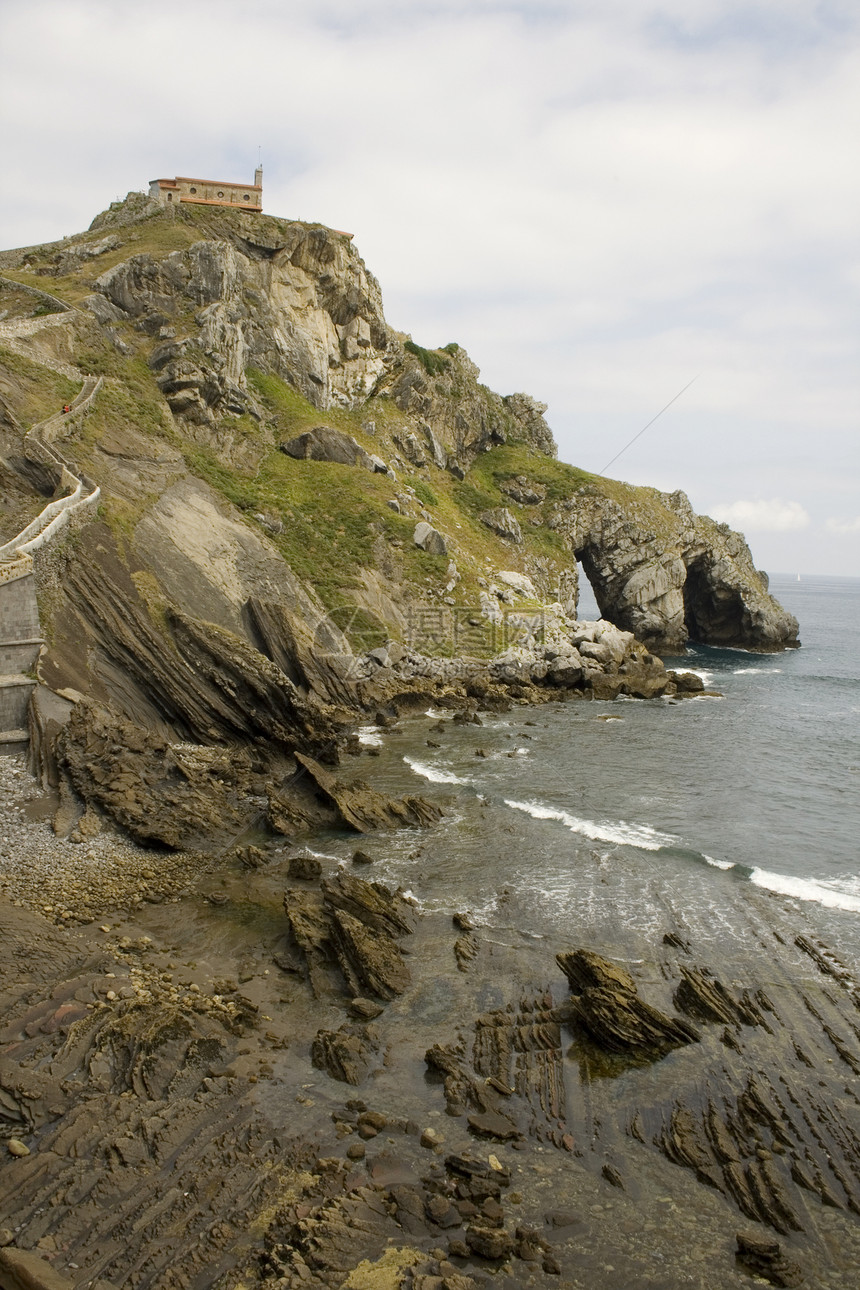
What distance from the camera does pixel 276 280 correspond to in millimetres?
70812

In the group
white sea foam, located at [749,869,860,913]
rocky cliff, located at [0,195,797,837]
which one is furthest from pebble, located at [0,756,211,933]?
white sea foam, located at [749,869,860,913]

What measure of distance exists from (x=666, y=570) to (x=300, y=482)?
37772 mm

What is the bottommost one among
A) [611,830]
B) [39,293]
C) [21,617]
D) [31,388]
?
[611,830]

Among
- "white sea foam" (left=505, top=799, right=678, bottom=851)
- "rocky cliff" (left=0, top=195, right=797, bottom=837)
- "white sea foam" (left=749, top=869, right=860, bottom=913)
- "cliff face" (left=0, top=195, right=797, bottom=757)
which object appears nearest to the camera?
"white sea foam" (left=749, top=869, right=860, bottom=913)

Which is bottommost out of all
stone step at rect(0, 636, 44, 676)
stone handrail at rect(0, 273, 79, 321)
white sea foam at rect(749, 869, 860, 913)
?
white sea foam at rect(749, 869, 860, 913)

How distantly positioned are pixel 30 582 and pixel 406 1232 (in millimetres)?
26852

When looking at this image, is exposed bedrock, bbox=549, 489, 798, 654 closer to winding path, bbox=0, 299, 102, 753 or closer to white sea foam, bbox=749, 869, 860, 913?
winding path, bbox=0, 299, 102, 753

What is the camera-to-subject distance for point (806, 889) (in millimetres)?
23781

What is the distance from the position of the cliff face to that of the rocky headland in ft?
1.11

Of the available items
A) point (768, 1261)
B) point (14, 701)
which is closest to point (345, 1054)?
point (768, 1261)

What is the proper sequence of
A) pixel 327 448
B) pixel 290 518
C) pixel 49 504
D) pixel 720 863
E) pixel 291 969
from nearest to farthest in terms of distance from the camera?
1. pixel 291 969
2. pixel 720 863
3. pixel 49 504
4. pixel 290 518
5. pixel 327 448

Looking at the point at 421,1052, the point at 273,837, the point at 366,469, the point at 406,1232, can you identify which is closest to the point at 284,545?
the point at 366,469

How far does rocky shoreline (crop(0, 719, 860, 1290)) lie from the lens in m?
11.1

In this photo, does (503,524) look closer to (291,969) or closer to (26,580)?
(26,580)
